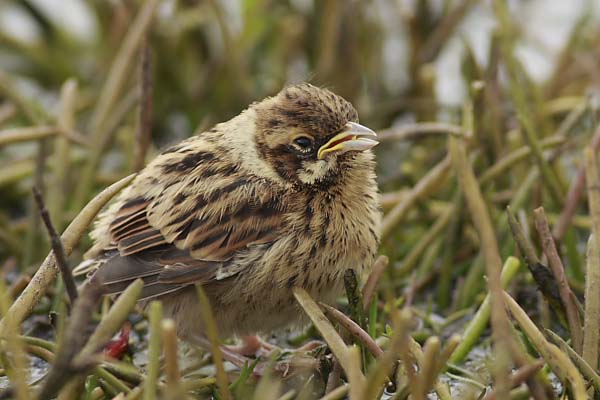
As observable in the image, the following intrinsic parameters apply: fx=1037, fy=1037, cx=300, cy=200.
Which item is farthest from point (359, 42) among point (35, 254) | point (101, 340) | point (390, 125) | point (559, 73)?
point (101, 340)

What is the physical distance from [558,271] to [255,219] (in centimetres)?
85

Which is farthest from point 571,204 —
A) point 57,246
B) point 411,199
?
point 57,246

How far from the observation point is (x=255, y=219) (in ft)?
9.66

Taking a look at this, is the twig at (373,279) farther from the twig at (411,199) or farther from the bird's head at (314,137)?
the twig at (411,199)

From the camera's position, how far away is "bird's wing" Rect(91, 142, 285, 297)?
9.52 ft

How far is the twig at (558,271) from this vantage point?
265 cm

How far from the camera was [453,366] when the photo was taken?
274 centimetres

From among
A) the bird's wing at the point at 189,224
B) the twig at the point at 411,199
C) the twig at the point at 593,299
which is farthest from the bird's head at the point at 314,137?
the twig at the point at 593,299

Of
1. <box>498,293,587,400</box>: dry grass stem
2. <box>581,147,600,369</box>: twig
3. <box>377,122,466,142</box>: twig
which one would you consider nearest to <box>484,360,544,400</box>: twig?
<box>498,293,587,400</box>: dry grass stem

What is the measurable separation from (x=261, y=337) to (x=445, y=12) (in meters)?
2.44

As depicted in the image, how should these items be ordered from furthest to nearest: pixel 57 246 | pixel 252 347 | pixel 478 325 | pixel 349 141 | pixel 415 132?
pixel 415 132 < pixel 252 347 < pixel 349 141 < pixel 478 325 < pixel 57 246

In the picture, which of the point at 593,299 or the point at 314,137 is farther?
the point at 314,137

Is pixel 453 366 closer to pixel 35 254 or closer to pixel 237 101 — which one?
pixel 35 254

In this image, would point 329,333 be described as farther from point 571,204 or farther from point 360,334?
point 571,204
